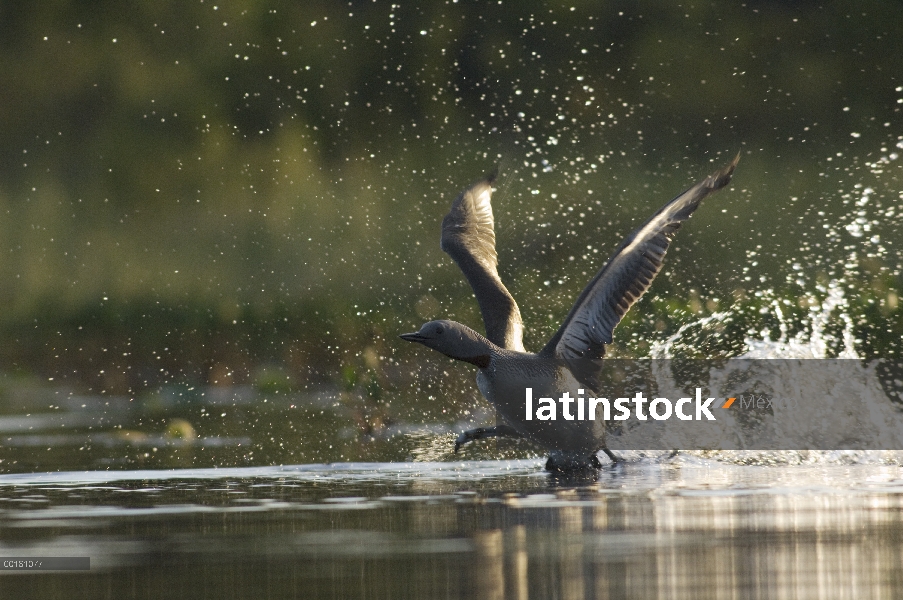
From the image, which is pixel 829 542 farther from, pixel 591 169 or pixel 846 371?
pixel 591 169

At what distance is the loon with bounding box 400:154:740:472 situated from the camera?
1063 cm

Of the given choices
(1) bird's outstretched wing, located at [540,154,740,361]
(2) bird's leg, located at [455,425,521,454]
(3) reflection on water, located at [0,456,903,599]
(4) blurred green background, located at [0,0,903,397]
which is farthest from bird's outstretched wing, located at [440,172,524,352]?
(4) blurred green background, located at [0,0,903,397]

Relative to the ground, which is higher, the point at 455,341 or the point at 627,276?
the point at 627,276

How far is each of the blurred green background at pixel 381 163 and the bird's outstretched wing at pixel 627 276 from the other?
526cm

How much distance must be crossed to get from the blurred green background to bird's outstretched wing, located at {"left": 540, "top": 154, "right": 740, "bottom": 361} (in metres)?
5.26

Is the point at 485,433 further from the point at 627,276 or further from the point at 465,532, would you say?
the point at 465,532

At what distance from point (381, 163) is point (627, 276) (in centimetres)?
2582

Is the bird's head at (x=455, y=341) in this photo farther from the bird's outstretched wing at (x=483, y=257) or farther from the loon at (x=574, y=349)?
the bird's outstretched wing at (x=483, y=257)

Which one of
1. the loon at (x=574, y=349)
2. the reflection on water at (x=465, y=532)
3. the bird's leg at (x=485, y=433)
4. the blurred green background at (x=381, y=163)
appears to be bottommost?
the reflection on water at (x=465, y=532)

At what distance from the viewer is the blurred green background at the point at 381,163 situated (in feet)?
73.8

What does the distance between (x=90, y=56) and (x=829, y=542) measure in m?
34.1

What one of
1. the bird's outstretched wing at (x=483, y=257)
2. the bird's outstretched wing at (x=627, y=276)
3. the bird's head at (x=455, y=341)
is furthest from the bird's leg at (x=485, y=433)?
the bird's outstretched wing at (x=483, y=257)

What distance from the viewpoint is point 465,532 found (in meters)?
7.79

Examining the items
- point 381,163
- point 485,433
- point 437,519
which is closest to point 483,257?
point 485,433
